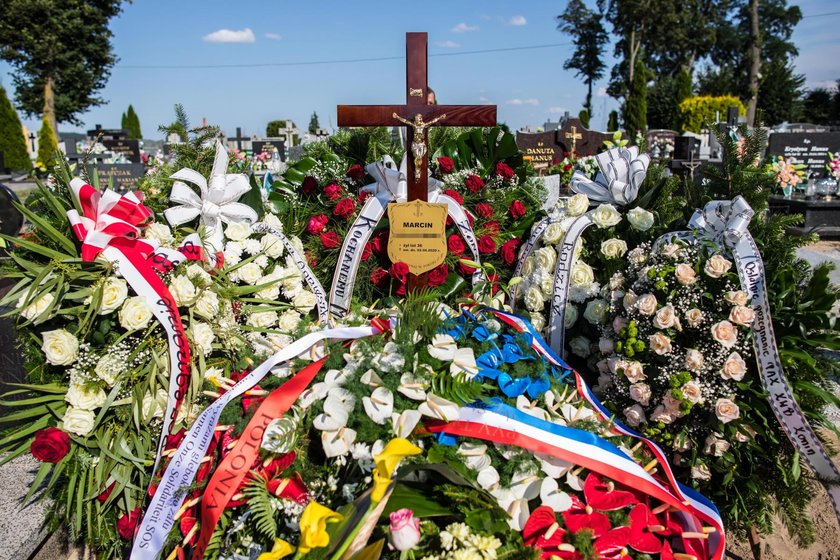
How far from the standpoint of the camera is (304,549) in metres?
1.44

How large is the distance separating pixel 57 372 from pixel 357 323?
117 centimetres

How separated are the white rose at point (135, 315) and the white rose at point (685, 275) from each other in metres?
1.98

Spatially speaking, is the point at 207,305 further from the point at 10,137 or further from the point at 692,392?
the point at 10,137

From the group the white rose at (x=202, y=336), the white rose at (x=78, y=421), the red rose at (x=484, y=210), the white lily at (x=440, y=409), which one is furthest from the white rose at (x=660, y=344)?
the white rose at (x=78, y=421)

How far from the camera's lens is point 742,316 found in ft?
7.00

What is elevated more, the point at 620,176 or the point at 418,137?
the point at 418,137

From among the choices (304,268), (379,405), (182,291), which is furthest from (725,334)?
(182,291)

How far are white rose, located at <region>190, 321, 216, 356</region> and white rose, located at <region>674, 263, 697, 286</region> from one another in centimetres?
181

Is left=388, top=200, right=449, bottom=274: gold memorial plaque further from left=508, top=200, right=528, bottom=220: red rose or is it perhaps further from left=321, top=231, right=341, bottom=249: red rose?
left=508, top=200, right=528, bottom=220: red rose

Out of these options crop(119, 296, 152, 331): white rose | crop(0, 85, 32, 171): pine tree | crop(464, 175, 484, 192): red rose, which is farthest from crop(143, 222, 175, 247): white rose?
crop(0, 85, 32, 171): pine tree

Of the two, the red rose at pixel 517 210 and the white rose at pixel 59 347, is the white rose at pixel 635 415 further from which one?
the white rose at pixel 59 347

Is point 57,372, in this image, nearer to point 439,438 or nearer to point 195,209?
point 195,209

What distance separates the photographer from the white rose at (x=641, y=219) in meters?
2.72

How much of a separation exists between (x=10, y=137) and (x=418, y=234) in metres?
28.5
